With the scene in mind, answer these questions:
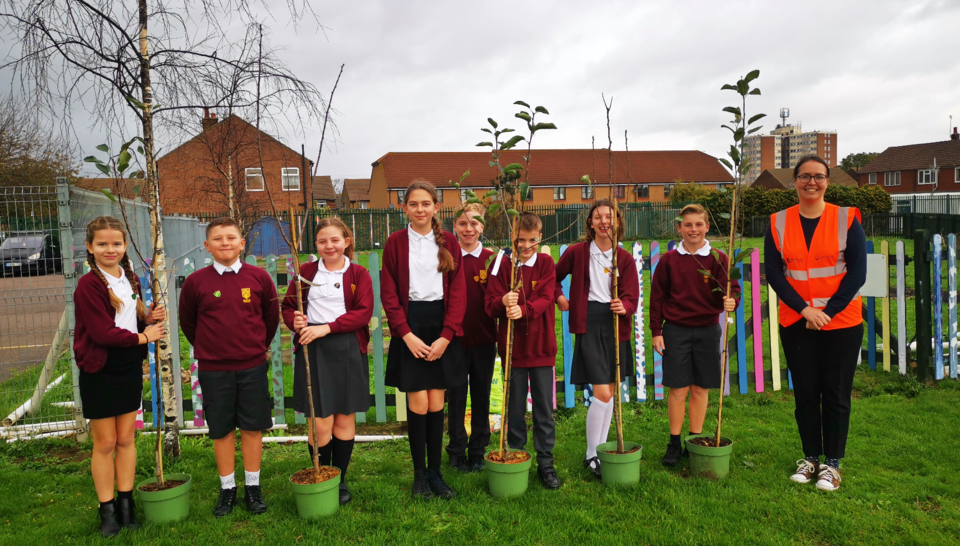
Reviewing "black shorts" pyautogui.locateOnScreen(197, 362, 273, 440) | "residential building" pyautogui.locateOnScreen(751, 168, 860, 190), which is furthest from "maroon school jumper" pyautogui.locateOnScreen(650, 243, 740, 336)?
"residential building" pyautogui.locateOnScreen(751, 168, 860, 190)

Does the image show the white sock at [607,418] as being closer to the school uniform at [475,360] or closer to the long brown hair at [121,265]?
the school uniform at [475,360]

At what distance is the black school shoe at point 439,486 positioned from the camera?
11.3ft

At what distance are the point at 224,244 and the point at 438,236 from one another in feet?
3.91

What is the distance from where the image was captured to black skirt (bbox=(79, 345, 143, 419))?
3.08 m

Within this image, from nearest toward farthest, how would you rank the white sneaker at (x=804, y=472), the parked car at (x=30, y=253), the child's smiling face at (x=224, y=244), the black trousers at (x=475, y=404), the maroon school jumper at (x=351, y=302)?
the child's smiling face at (x=224, y=244)
the maroon school jumper at (x=351, y=302)
the white sneaker at (x=804, y=472)
the black trousers at (x=475, y=404)
the parked car at (x=30, y=253)

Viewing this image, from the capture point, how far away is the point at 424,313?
11.5ft

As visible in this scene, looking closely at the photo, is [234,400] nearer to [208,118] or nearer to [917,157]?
[208,118]

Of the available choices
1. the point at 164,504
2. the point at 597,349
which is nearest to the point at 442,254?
the point at 597,349

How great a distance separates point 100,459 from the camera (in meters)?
3.11

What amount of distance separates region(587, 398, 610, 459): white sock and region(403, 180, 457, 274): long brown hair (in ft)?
4.22

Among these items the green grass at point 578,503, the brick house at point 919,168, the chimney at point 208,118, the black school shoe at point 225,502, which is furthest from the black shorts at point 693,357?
the brick house at point 919,168

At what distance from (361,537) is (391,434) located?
5.52 ft

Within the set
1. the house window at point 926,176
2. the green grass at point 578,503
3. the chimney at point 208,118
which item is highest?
the house window at point 926,176

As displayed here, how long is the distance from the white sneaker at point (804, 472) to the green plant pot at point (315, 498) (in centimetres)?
272
